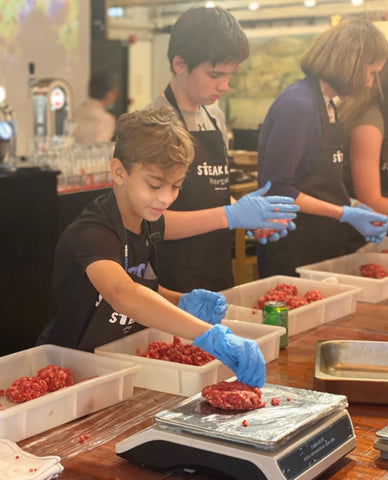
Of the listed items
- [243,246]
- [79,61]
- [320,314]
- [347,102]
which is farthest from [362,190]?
[79,61]

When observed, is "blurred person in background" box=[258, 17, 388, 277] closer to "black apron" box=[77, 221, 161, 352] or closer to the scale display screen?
"black apron" box=[77, 221, 161, 352]

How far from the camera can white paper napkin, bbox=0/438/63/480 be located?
156 cm

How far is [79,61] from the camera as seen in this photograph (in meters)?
7.71

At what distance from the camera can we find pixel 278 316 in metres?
2.54

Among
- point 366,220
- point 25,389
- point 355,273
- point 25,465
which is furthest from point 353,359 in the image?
→ point 366,220

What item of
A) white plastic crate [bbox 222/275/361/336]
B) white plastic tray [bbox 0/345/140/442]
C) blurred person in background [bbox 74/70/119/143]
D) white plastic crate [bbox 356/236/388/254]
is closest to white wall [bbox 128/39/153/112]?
blurred person in background [bbox 74/70/119/143]

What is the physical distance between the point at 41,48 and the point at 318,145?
14.2 ft

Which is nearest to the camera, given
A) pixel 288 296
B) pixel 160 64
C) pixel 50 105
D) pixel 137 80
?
pixel 288 296

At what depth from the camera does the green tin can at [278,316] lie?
2533 mm

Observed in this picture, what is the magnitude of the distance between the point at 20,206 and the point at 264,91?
1314mm

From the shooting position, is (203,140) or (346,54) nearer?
(203,140)

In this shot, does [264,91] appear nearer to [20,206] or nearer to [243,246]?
[243,246]

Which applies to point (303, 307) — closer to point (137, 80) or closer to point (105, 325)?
point (105, 325)

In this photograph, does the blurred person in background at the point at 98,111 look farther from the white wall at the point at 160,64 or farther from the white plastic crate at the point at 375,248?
the white plastic crate at the point at 375,248
